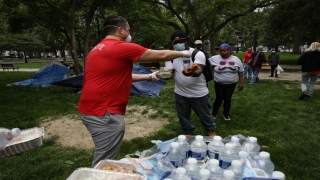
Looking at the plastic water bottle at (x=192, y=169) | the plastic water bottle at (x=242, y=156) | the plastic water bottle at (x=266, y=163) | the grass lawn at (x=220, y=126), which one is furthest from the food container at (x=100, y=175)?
the grass lawn at (x=220, y=126)

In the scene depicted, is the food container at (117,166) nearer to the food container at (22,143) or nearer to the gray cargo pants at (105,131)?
the gray cargo pants at (105,131)

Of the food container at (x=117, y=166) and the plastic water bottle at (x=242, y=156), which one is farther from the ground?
the plastic water bottle at (x=242, y=156)

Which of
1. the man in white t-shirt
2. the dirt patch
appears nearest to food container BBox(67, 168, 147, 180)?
the man in white t-shirt

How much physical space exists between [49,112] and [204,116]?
4881mm

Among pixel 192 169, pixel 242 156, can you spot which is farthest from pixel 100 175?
pixel 242 156

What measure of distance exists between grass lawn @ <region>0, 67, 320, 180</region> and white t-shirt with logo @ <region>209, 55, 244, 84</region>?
3.32 ft

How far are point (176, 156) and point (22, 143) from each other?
1.21 meters

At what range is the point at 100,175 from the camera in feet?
5.39

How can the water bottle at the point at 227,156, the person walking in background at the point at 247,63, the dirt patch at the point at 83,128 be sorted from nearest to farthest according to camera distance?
the water bottle at the point at 227,156
the dirt patch at the point at 83,128
the person walking in background at the point at 247,63

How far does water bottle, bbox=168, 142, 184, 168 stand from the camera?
1.96 meters

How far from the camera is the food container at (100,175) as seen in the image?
1.61 meters

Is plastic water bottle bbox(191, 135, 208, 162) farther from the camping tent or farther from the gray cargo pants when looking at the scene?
the camping tent

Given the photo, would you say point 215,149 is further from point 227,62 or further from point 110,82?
point 227,62

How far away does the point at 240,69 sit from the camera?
500 cm
